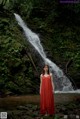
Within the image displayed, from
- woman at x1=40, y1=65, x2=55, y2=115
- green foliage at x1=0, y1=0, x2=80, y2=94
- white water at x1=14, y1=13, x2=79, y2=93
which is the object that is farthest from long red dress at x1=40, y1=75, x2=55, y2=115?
white water at x1=14, y1=13, x2=79, y2=93

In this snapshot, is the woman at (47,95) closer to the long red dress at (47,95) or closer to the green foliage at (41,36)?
the long red dress at (47,95)

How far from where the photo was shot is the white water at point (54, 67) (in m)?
17.0

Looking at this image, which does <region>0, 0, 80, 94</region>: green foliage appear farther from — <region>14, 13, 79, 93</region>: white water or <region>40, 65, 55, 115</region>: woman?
<region>40, 65, 55, 115</region>: woman

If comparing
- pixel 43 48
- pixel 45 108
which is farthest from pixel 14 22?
pixel 45 108

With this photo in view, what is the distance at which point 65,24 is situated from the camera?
24766 mm

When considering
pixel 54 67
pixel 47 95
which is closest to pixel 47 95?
pixel 47 95

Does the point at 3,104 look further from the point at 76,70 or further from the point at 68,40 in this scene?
the point at 68,40

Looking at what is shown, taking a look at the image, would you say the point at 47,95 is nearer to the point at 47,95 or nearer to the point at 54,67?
the point at 47,95

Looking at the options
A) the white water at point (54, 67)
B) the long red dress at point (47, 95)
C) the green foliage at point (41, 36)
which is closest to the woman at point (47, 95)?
the long red dress at point (47, 95)

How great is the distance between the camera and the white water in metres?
17.0

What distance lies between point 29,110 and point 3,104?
1.55 m

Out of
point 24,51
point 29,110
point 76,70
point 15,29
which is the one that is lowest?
point 29,110

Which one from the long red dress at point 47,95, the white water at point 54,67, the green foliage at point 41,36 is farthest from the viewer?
the white water at point 54,67

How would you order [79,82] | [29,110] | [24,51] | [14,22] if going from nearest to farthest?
[29,110] → [79,82] → [24,51] → [14,22]
